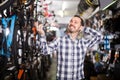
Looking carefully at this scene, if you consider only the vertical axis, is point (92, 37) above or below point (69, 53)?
above

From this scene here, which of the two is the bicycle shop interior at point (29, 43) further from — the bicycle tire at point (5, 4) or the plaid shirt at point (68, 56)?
the plaid shirt at point (68, 56)

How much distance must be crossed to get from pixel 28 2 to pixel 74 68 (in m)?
1.46

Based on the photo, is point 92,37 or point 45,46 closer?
point 45,46

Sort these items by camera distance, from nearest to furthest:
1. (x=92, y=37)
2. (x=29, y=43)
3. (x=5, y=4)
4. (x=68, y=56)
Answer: (x=5, y=4) < (x=68, y=56) < (x=92, y=37) < (x=29, y=43)

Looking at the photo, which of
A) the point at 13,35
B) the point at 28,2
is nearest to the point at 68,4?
the point at 28,2

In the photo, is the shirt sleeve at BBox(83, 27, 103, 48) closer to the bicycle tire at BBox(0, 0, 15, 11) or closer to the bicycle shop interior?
the bicycle shop interior

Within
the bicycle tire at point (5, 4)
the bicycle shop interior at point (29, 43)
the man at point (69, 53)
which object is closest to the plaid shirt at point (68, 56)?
the man at point (69, 53)

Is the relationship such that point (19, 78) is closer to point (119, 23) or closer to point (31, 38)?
point (31, 38)

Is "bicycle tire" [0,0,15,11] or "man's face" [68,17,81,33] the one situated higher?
"bicycle tire" [0,0,15,11]

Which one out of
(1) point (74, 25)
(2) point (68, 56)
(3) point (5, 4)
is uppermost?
(3) point (5, 4)

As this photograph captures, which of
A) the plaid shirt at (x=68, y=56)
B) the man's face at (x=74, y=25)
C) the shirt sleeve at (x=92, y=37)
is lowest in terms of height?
the plaid shirt at (x=68, y=56)

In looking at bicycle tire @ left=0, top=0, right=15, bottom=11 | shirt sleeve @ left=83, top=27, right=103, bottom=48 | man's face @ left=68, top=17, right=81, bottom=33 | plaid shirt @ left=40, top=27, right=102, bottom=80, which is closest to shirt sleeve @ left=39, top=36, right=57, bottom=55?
plaid shirt @ left=40, top=27, right=102, bottom=80

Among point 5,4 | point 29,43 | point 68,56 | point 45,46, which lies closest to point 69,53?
point 68,56

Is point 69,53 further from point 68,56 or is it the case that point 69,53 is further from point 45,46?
point 45,46
